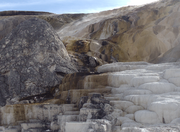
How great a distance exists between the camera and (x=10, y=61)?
484 inches

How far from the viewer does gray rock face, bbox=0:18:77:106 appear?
11758 mm

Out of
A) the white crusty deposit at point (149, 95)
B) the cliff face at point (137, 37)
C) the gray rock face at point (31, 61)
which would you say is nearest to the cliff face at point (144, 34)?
the cliff face at point (137, 37)

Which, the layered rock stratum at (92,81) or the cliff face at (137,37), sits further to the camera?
the cliff face at (137,37)

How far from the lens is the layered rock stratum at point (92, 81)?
738 cm

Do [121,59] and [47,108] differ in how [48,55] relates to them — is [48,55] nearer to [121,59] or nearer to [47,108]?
[47,108]

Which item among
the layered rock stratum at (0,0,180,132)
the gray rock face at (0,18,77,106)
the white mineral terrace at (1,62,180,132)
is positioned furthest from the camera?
the gray rock face at (0,18,77,106)

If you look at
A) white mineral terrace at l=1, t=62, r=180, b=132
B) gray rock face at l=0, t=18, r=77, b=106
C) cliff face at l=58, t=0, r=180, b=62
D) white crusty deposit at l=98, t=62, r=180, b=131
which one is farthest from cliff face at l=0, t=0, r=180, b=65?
white mineral terrace at l=1, t=62, r=180, b=132

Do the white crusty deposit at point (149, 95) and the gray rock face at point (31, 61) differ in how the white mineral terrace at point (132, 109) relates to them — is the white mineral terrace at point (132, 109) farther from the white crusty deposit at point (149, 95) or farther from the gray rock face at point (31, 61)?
the gray rock face at point (31, 61)

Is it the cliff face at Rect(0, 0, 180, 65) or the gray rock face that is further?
the cliff face at Rect(0, 0, 180, 65)

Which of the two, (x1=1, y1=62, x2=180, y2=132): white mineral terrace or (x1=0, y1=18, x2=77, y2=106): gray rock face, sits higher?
(x1=0, y1=18, x2=77, y2=106): gray rock face

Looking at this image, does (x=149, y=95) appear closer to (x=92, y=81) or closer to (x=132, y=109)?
(x=132, y=109)

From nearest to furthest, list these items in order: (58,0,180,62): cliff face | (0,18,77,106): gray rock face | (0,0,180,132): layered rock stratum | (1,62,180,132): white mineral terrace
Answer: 1. (1,62,180,132): white mineral terrace
2. (0,0,180,132): layered rock stratum
3. (0,18,77,106): gray rock face
4. (58,0,180,62): cliff face

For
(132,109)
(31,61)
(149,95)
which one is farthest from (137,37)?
(132,109)

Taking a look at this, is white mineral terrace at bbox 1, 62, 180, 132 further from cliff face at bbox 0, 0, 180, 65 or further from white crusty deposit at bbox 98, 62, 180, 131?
cliff face at bbox 0, 0, 180, 65
